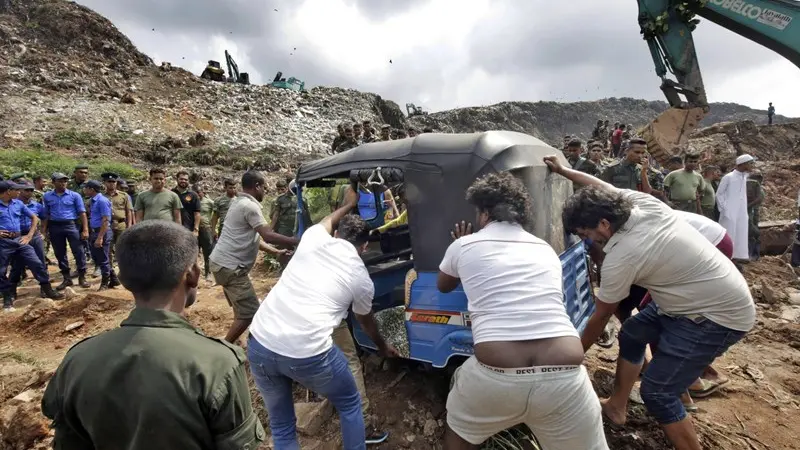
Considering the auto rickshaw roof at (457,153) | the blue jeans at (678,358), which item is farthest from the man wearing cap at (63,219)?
the blue jeans at (678,358)

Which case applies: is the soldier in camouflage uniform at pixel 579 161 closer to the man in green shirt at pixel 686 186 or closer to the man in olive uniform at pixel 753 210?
the man in green shirt at pixel 686 186

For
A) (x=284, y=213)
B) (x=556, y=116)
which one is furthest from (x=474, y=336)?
(x=556, y=116)

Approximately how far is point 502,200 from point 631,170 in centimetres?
392

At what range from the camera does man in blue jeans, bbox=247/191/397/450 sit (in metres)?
2.10

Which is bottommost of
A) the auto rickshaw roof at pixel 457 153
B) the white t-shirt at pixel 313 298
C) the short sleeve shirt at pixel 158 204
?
the white t-shirt at pixel 313 298

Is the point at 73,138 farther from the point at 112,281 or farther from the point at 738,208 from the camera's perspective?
the point at 738,208

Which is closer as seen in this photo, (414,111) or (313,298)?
(313,298)

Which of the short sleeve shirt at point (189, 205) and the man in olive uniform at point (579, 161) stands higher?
the man in olive uniform at point (579, 161)

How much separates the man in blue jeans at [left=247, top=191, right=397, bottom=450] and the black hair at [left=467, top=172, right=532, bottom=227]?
78cm

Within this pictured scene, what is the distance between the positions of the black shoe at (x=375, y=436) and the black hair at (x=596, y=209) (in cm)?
179

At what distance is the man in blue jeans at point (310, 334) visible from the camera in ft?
6.89

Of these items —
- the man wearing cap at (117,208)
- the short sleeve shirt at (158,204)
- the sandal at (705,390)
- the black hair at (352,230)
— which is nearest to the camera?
the black hair at (352,230)

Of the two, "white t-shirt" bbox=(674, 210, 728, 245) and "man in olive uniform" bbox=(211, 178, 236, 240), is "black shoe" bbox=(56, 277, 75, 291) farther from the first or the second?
"white t-shirt" bbox=(674, 210, 728, 245)

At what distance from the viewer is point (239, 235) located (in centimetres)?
367
